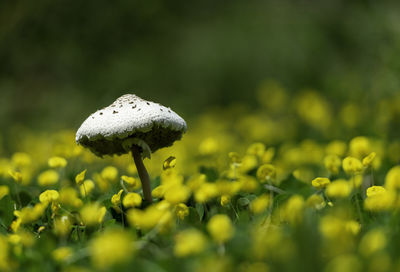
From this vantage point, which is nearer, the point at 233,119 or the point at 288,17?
the point at 233,119

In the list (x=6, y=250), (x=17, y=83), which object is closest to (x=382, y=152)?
(x=6, y=250)

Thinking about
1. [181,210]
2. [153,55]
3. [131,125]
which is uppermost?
[153,55]

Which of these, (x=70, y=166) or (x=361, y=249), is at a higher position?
(x=70, y=166)

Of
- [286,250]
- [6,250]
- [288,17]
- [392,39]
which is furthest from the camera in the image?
[288,17]

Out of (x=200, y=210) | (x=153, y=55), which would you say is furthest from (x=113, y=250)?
(x=153, y=55)

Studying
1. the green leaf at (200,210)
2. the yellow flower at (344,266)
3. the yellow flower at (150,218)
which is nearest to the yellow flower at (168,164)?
the green leaf at (200,210)

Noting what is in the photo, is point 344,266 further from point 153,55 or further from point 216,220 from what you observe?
point 153,55

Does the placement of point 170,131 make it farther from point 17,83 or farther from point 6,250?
point 17,83

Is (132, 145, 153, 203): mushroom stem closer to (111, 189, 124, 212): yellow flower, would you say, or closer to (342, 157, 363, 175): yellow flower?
(111, 189, 124, 212): yellow flower
